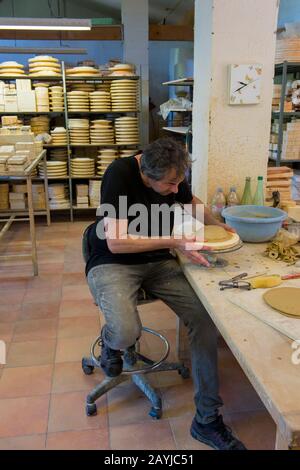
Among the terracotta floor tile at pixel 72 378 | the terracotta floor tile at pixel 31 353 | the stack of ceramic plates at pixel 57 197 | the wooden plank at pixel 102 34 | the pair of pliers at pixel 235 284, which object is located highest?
the wooden plank at pixel 102 34

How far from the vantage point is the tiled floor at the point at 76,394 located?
1770 millimetres

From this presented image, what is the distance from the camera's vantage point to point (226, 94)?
2.24m

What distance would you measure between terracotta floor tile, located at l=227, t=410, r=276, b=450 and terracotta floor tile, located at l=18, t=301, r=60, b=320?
1.44 m

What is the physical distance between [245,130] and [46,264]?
2225 millimetres

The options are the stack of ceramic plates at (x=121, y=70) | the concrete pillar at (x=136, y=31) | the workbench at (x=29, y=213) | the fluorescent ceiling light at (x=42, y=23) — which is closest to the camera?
the workbench at (x=29, y=213)

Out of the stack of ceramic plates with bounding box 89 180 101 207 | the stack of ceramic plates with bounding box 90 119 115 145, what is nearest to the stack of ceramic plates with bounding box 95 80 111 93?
the stack of ceramic plates with bounding box 90 119 115 145

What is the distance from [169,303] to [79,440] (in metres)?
0.69

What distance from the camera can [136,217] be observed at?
192 centimetres

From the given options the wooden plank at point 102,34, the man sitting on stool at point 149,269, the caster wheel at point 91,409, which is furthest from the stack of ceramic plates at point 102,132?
the caster wheel at point 91,409

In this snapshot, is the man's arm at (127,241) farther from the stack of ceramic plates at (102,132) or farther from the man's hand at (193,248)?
the stack of ceramic plates at (102,132)

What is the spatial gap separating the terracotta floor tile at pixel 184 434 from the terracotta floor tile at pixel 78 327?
88 centimetres

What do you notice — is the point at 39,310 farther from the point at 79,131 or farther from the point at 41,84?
the point at 41,84

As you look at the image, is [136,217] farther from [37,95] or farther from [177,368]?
[37,95]
